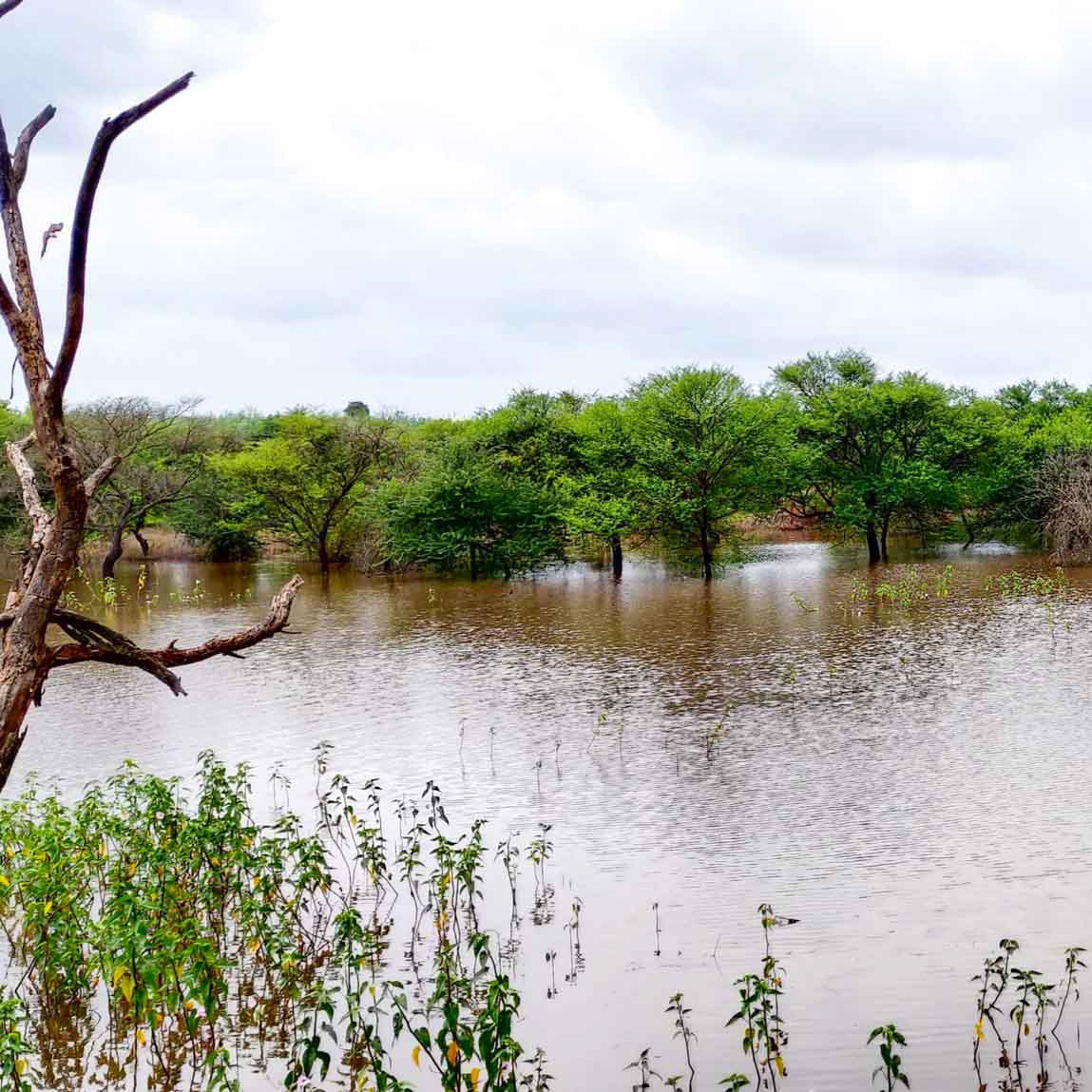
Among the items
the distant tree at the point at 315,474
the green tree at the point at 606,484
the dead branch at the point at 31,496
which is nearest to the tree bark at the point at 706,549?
the green tree at the point at 606,484

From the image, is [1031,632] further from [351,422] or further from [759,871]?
[351,422]

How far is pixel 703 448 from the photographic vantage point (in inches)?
1453

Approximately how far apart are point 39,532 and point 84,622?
510 millimetres

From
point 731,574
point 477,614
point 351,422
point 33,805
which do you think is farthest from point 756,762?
point 351,422

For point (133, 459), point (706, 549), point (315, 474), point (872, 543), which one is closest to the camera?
point (706, 549)

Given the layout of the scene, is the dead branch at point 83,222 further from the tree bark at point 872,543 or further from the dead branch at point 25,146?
the tree bark at point 872,543

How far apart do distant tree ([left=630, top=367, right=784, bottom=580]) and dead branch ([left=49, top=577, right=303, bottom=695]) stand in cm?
3109

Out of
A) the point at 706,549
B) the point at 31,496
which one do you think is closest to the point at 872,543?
the point at 706,549

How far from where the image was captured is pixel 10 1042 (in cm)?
559

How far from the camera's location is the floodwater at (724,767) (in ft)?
25.8

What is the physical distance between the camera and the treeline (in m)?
37.4

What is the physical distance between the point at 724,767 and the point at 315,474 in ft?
117

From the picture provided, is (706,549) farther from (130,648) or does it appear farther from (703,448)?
(130,648)

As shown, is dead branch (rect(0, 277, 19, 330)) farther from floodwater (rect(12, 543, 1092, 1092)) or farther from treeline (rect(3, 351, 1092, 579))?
treeline (rect(3, 351, 1092, 579))
